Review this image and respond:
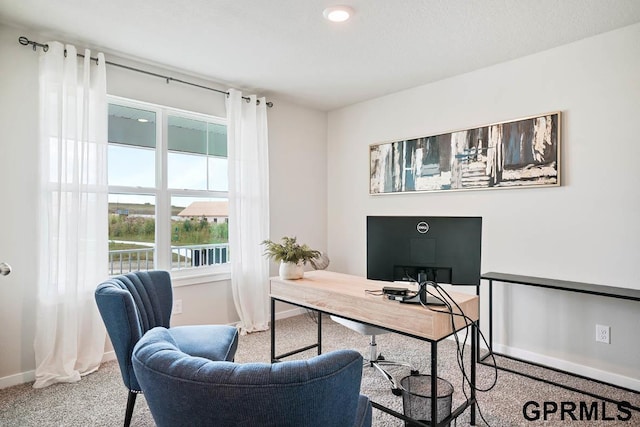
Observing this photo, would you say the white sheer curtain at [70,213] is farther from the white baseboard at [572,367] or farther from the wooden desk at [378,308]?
the white baseboard at [572,367]

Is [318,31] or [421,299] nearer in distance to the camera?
[421,299]

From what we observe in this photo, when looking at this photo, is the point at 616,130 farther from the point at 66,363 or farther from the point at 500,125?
the point at 66,363

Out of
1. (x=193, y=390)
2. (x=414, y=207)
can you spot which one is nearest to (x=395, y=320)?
(x=193, y=390)

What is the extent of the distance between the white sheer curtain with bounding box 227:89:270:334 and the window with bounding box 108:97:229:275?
0.23 metres

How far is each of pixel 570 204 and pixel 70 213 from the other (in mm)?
3717

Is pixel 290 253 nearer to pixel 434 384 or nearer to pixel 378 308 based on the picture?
pixel 378 308

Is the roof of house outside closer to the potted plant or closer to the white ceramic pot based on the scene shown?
the potted plant

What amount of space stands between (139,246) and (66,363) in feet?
3.36

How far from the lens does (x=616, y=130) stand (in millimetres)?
2650

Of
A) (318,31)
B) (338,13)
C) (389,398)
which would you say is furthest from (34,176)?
(389,398)

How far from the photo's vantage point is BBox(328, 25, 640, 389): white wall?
2.60 meters

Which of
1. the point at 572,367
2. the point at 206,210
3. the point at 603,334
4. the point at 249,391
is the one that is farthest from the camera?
the point at 206,210

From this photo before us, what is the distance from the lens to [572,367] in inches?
111

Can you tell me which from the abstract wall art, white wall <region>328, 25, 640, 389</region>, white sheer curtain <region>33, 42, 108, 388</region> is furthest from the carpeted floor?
the abstract wall art
